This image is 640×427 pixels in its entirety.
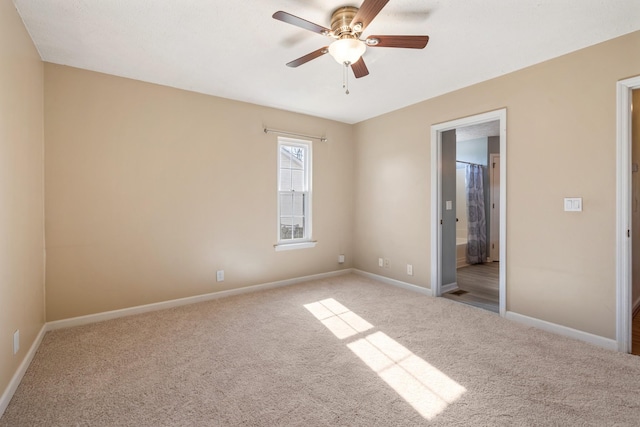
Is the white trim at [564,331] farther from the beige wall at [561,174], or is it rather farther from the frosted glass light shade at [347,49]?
the frosted glass light shade at [347,49]

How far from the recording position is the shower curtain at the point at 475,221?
5926 mm

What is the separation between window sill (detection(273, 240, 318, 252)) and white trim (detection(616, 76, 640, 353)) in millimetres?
3332

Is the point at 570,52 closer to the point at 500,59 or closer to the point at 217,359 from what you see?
the point at 500,59

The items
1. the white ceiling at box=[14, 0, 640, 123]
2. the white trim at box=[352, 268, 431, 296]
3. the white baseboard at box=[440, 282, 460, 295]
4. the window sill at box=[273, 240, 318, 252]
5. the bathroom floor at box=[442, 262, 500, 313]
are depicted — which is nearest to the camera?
the white ceiling at box=[14, 0, 640, 123]

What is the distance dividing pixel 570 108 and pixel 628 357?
2078 mm

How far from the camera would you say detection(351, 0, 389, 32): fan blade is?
166 centimetres

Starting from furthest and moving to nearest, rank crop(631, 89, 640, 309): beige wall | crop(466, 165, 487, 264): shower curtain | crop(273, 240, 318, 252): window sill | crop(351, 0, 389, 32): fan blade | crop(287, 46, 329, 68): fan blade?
crop(466, 165, 487, 264): shower curtain → crop(273, 240, 318, 252): window sill → crop(631, 89, 640, 309): beige wall → crop(287, 46, 329, 68): fan blade → crop(351, 0, 389, 32): fan blade

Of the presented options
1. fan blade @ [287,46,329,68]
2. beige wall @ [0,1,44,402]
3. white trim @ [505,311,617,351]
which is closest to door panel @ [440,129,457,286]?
white trim @ [505,311,617,351]

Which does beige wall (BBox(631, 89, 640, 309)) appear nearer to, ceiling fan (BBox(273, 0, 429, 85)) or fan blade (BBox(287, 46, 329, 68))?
ceiling fan (BBox(273, 0, 429, 85))

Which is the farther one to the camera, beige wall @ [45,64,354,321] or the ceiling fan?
beige wall @ [45,64,354,321]

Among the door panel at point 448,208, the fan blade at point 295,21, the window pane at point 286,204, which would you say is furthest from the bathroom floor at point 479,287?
the fan blade at point 295,21

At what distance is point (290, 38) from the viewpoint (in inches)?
→ 95.4

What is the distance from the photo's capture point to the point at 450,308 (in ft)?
11.3

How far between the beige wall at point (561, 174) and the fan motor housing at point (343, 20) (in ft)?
6.52
